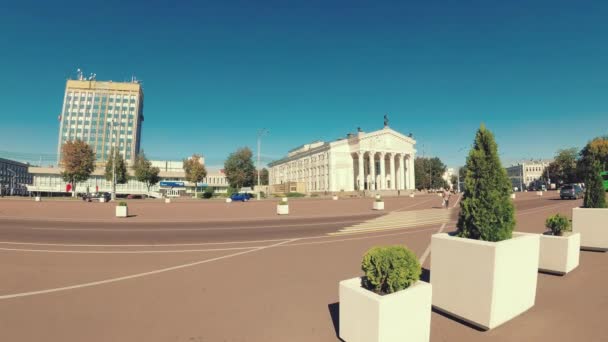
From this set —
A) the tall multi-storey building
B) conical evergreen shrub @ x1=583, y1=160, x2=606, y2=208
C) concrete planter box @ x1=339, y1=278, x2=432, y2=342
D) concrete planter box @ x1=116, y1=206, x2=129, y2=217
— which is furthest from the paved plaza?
the tall multi-storey building

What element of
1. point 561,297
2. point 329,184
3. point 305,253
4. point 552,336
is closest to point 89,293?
point 305,253

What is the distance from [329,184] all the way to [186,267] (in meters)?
75.6

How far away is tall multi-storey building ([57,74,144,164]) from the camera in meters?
113

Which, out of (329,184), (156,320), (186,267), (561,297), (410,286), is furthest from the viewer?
(329,184)

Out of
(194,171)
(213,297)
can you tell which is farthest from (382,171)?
(213,297)

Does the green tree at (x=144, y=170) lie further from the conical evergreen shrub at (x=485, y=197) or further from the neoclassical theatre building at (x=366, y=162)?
the conical evergreen shrub at (x=485, y=197)

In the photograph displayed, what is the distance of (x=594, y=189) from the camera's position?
7445 mm

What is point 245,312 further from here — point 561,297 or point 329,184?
point 329,184

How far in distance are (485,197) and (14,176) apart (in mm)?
174850

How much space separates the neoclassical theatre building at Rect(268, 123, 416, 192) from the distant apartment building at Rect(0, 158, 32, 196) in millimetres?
114491

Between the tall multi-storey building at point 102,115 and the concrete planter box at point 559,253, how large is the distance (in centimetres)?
13189

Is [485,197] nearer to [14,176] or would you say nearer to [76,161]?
[76,161]

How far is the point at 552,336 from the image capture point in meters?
3.27

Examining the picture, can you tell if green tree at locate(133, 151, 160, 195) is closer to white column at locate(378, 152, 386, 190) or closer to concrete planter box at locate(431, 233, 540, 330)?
white column at locate(378, 152, 386, 190)
